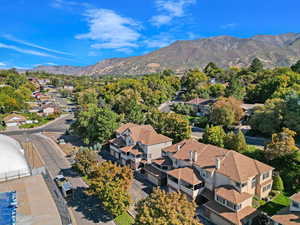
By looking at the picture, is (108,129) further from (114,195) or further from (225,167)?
(225,167)

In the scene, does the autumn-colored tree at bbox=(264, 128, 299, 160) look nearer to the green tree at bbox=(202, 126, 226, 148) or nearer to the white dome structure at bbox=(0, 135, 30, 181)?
the green tree at bbox=(202, 126, 226, 148)

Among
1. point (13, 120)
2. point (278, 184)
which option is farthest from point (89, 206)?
point (13, 120)

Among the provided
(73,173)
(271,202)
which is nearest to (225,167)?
(271,202)

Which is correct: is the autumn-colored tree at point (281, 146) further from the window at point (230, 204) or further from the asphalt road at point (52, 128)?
the asphalt road at point (52, 128)

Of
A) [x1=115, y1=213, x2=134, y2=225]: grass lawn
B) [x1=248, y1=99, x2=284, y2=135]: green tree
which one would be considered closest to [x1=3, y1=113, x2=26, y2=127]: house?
[x1=115, y1=213, x2=134, y2=225]: grass lawn

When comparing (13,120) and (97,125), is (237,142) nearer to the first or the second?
(97,125)
